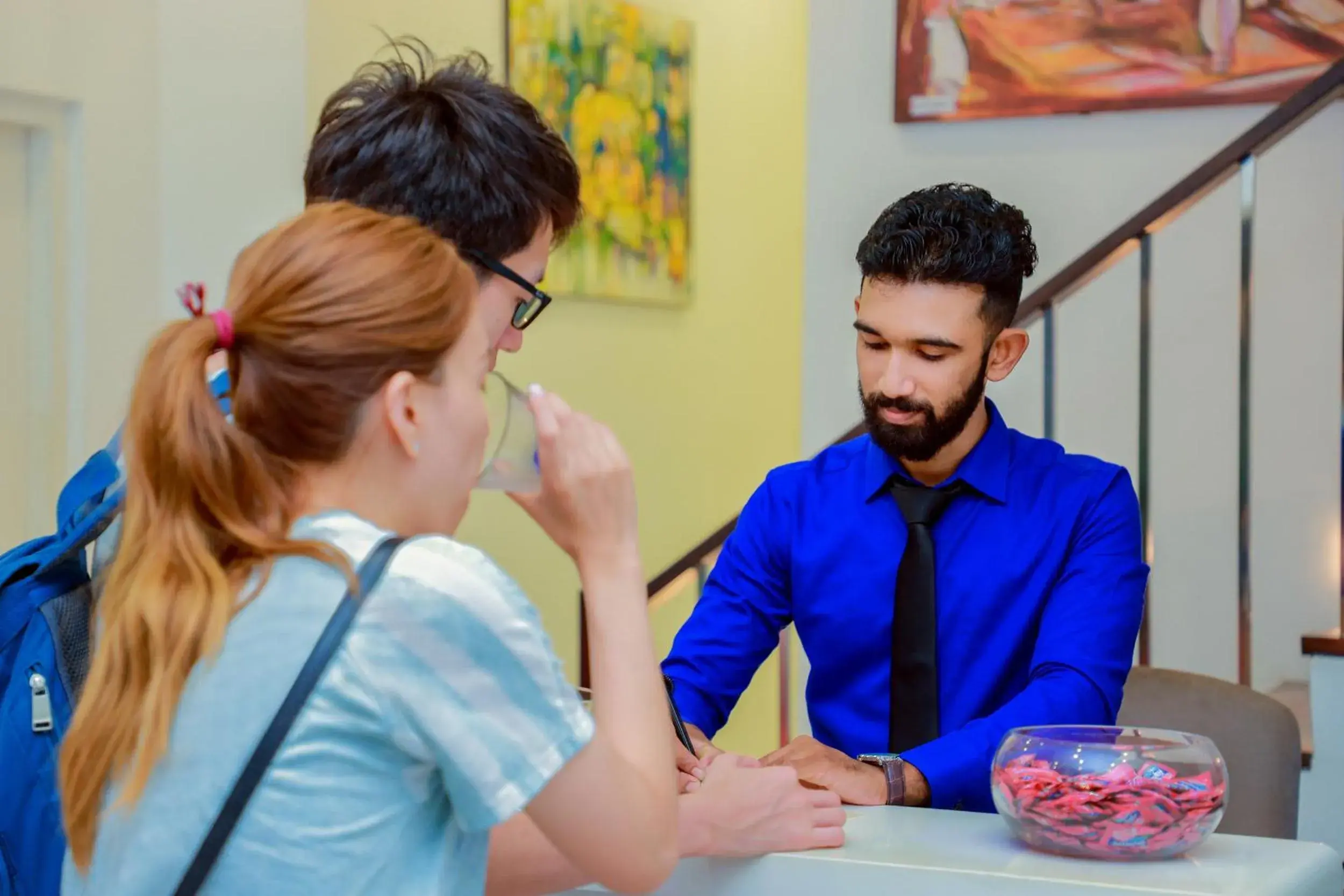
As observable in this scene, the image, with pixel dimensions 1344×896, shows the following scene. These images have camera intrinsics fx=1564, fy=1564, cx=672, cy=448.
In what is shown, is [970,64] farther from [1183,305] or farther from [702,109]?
[702,109]

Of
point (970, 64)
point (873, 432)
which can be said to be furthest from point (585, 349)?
point (873, 432)

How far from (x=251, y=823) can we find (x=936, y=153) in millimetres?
3630

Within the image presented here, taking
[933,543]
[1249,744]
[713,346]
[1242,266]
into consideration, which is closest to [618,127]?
[713,346]

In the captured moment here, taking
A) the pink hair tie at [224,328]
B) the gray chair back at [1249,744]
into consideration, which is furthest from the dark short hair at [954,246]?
the pink hair tie at [224,328]

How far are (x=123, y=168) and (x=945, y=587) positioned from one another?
233cm

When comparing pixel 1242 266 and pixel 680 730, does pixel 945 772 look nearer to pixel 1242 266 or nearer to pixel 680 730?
pixel 680 730

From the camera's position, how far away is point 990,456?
2100 millimetres

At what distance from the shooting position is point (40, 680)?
1149 mm

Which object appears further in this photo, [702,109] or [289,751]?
[702,109]

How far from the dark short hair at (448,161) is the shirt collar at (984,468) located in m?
0.78

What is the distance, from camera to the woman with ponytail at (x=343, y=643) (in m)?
0.96

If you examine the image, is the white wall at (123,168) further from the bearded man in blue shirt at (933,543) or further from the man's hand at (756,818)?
the man's hand at (756,818)

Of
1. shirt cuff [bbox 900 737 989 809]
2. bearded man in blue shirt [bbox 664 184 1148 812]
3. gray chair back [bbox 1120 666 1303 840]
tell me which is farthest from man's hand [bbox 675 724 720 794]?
gray chair back [bbox 1120 666 1303 840]

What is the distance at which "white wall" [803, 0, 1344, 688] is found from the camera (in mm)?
4047
